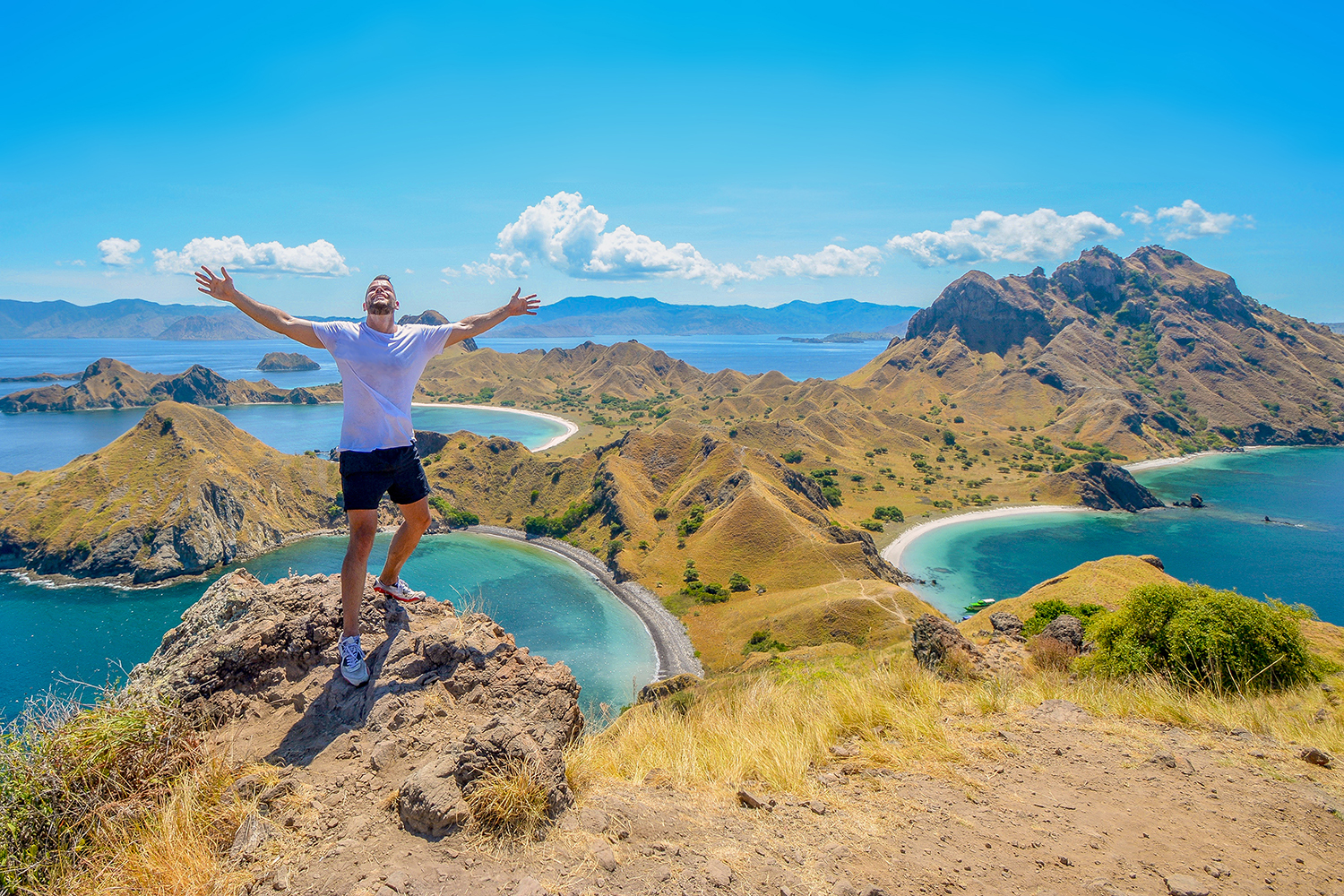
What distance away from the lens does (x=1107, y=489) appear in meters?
94.8

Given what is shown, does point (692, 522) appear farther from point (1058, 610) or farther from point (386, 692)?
point (386, 692)

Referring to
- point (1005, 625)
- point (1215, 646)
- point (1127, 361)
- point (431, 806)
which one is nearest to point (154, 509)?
point (1005, 625)

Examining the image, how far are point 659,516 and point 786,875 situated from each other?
66139mm

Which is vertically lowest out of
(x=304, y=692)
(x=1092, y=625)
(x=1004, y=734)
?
(x=1092, y=625)

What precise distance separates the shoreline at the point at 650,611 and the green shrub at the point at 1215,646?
30.8 meters

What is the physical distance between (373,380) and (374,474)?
2.57 ft

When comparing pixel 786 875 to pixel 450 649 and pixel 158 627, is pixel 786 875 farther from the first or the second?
pixel 158 627

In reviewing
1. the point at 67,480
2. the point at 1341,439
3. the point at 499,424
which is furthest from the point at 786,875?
the point at 1341,439

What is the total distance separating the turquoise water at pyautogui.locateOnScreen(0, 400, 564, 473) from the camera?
119688mm

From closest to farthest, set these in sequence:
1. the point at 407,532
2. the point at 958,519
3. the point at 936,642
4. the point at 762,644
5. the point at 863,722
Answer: the point at 407,532 < the point at 863,722 < the point at 936,642 < the point at 762,644 < the point at 958,519

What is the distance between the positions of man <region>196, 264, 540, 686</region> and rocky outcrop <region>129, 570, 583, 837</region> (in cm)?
45

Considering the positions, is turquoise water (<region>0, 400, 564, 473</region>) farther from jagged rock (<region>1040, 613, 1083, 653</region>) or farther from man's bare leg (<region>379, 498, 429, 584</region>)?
man's bare leg (<region>379, 498, 429, 584</region>)

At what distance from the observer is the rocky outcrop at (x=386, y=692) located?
4094 mm

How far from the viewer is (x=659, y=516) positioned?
69.6 metres
